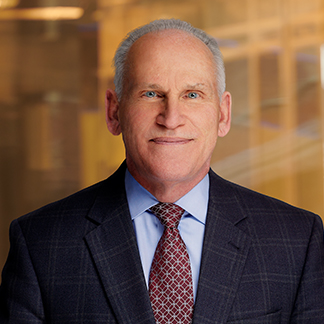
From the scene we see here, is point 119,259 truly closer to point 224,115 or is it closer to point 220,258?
point 220,258

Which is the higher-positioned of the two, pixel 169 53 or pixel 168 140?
pixel 169 53

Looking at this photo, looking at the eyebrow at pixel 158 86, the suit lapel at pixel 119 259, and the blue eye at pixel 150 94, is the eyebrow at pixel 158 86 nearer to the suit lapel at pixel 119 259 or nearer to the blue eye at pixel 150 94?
the blue eye at pixel 150 94

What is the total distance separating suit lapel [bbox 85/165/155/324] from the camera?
4.87ft

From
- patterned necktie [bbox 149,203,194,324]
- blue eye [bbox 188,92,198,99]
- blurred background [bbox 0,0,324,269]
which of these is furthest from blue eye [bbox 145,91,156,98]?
blurred background [bbox 0,0,324,269]

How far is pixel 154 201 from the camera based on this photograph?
163 centimetres

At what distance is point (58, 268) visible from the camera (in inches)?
61.3

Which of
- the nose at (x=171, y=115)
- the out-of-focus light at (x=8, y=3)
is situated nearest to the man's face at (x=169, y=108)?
the nose at (x=171, y=115)

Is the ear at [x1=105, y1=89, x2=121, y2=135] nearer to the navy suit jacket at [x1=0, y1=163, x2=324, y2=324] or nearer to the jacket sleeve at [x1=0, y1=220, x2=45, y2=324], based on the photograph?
the navy suit jacket at [x1=0, y1=163, x2=324, y2=324]

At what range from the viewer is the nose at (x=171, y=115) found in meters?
1.52

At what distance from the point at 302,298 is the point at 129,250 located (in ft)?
1.85

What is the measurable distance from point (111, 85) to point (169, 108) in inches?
104

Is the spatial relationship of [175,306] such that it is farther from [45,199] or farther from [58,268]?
[45,199]

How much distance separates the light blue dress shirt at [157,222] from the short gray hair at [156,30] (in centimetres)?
34

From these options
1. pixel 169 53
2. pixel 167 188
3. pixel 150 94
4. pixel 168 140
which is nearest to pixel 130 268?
pixel 167 188
